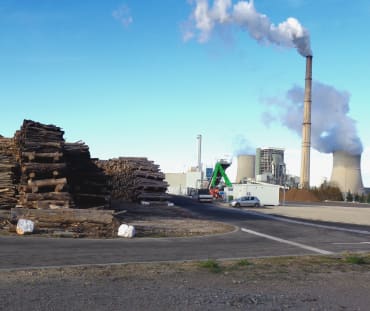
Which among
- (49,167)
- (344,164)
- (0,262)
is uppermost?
(344,164)

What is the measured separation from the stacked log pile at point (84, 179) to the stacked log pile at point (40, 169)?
184 centimetres

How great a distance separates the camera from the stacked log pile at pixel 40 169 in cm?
1939

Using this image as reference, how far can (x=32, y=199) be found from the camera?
19.5 metres

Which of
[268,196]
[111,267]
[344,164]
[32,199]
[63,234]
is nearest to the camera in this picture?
[111,267]

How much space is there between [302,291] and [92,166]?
17721 millimetres

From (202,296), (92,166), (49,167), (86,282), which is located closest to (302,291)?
(202,296)

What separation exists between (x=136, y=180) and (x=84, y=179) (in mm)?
11146

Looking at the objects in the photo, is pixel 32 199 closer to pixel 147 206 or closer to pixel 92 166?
pixel 92 166

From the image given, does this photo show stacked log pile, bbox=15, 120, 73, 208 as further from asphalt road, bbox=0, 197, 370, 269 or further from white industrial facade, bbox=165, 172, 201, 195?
white industrial facade, bbox=165, 172, 201, 195

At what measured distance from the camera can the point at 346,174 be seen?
86.5m

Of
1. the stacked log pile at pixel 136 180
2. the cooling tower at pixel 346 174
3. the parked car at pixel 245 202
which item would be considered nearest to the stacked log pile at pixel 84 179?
the stacked log pile at pixel 136 180

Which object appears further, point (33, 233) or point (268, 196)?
point (268, 196)

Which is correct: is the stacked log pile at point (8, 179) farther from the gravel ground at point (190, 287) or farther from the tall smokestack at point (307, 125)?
the tall smokestack at point (307, 125)

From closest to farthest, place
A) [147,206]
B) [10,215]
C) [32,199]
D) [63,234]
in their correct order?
[63,234] → [10,215] → [32,199] → [147,206]
